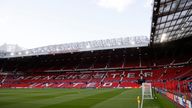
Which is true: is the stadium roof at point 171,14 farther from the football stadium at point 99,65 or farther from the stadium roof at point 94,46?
the stadium roof at point 94,46

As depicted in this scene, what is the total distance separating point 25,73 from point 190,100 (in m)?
69.2

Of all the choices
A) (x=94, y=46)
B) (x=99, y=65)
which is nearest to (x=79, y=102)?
(x=94, y=46)

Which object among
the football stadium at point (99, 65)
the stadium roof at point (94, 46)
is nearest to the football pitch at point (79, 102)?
the football stadium at point (99, 65)

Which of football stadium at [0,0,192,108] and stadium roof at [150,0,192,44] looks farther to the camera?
football stadium at [0,0,192,108]

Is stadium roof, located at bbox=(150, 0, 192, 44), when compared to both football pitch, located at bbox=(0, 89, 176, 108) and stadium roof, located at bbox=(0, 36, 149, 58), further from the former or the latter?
stadium roof, located at bbox=(0, 36, 149, 58)

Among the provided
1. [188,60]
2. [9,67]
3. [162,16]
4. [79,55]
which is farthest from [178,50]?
[9,67]

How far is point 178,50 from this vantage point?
58375 mm

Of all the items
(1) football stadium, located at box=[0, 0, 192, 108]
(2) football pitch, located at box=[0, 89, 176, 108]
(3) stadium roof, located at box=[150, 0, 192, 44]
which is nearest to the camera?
(2) football pitch, located at box=[0, 89, 176, 108]

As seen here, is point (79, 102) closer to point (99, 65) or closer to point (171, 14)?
point (171, 14)

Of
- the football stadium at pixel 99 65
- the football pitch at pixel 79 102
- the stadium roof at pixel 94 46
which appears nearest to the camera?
the football pitch at pixel 79 102

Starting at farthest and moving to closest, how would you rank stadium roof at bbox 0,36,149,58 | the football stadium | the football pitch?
stadium roof at bbox 0,36,149,58
the football stadium
the football pitch

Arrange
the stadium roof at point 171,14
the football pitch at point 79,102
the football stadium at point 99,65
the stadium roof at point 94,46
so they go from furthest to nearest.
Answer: the stadium roof at point 94,46, the football stadium at point 99,65, the stadium roof at point 171,14, the football pitch at point 79,102

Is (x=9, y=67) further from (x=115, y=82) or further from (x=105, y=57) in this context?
(x=115, y=82)

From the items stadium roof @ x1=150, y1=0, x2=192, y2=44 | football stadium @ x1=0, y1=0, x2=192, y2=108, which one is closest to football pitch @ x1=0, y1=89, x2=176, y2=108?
stadium roof @ x1=150, y1=0, x2=192, y2=44
